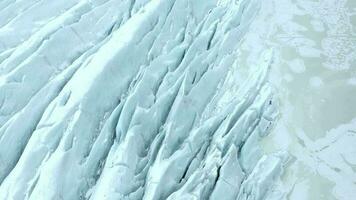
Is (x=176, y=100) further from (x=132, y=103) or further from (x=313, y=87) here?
(x=313, y=87)

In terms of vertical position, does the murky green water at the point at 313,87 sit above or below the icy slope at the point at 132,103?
below

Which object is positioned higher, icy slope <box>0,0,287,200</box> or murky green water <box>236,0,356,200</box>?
icy slope <box>0,0,287,200</box>

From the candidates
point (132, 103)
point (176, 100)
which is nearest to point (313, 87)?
point (176, 100)

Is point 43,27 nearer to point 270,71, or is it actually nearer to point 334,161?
point 270,71

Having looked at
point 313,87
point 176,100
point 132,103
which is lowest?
point 313,87

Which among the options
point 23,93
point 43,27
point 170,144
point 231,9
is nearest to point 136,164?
point 170,144

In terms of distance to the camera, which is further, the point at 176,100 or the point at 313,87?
the point at 313,87
